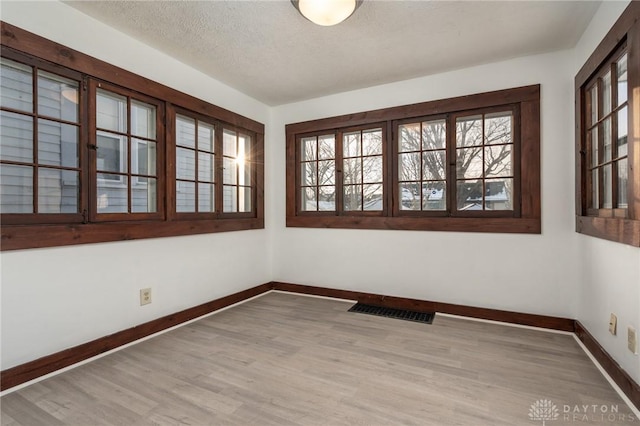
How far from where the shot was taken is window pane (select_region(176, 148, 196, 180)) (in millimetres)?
3055

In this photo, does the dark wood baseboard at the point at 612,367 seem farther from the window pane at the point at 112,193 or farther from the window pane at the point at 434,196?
the window pane at the point at 112,193

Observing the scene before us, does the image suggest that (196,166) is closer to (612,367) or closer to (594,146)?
(594,146)

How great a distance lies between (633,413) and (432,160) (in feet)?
7.76

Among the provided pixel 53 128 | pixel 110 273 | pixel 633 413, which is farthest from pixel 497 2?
pixel 110 273

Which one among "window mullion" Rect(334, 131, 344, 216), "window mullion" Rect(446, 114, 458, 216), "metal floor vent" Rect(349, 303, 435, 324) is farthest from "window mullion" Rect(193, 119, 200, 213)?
"window mullion" Rect(446, 114, 458, 216)

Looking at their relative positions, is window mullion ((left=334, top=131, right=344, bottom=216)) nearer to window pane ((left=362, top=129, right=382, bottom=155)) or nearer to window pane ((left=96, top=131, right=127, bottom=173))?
window pane ((left=362, top=129, right=382, bottom=155))

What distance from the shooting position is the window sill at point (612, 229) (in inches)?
66.3

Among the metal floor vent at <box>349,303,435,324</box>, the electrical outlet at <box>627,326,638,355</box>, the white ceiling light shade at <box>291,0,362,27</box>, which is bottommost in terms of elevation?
the metal floor vent at <box>349,303,435,324</box>

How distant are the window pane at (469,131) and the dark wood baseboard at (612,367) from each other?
1847mm

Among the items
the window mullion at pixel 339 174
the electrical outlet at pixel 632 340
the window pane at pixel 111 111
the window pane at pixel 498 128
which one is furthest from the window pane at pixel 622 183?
the window pane at pixel 111 111

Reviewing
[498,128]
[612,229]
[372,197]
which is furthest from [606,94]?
[372,197]

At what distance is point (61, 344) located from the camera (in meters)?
2.15

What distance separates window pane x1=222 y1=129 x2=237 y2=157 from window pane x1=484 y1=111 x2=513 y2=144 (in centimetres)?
274

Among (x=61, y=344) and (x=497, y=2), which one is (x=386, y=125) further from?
(x=61, y=344)
